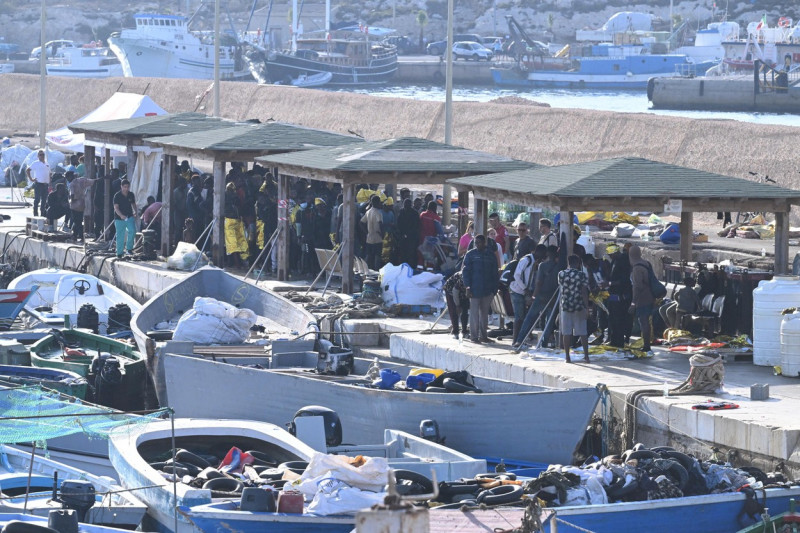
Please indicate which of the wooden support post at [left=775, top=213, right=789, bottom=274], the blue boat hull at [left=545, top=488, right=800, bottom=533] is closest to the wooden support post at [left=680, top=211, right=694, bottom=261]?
the wooden support post at [left=775, top=213, right=789, bottom=274]

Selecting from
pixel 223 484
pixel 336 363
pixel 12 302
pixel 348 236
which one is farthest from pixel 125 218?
pixel 223 484

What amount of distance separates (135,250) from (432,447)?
46.6 feet

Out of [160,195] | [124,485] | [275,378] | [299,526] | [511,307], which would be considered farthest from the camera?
[160,195]

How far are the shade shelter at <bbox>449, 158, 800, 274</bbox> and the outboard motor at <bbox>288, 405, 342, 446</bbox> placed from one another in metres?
4.17

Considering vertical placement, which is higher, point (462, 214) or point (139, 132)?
point (139, 132)

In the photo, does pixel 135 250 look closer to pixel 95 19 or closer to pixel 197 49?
pixel 197 49

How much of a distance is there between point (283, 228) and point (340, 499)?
12206 millimetres

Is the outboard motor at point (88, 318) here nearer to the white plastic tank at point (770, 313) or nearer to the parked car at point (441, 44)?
the white plastic tank at point (770, 313)

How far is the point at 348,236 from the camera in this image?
21.2 metres

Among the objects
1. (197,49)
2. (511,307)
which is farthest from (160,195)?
(197,49)

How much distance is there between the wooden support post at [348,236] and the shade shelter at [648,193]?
3361mm

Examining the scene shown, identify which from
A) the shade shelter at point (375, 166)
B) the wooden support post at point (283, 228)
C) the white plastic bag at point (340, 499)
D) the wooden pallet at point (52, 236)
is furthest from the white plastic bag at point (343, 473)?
the wooden pallet at point (52, 236)

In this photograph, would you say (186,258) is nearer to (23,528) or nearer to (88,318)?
(88,318)

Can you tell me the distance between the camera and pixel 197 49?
101 metres
